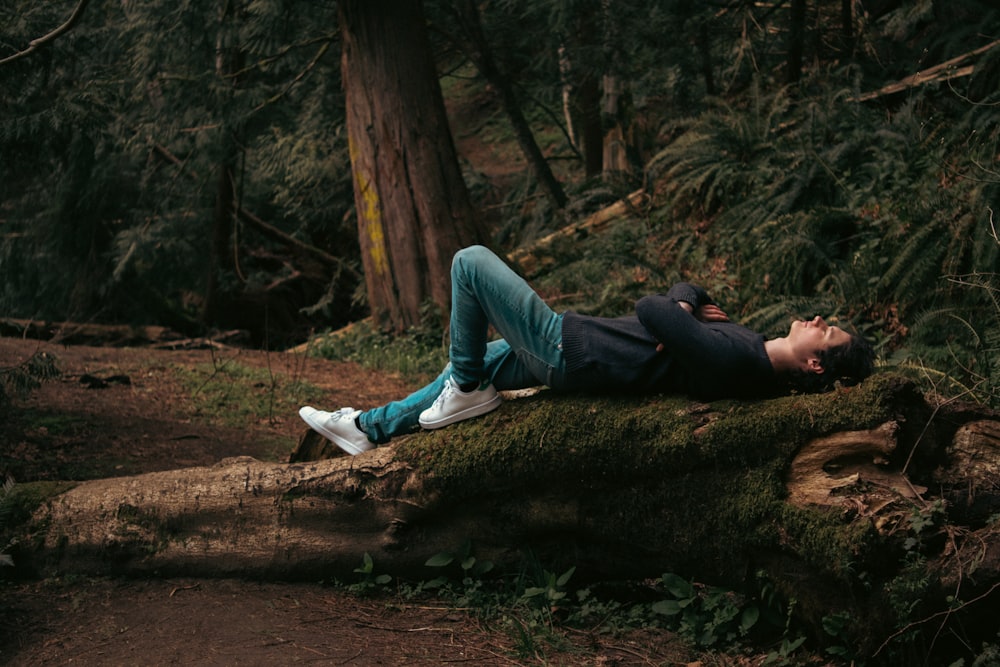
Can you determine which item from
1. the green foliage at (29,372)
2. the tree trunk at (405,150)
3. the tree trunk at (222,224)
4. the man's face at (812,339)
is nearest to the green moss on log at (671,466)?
the man's face at (812,339)

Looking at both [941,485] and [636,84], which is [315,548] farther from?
[636,84]

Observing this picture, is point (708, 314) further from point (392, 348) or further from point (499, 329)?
point (392, 348)

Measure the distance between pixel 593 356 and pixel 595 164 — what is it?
12.4 m

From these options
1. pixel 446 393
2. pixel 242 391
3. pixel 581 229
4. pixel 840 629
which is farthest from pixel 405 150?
pixel 840 629

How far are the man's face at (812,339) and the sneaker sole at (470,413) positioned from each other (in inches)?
58.3

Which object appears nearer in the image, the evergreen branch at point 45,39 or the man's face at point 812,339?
the man's face at point 812,339

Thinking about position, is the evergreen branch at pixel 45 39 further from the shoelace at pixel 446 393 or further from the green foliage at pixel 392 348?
the green foliage at pixel 392 348

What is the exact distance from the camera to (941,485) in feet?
12.5

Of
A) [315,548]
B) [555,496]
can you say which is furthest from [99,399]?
[555,496]

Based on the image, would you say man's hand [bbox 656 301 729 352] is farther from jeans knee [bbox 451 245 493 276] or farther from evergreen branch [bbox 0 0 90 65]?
evergreen branch [bbox 0 0 90 65]

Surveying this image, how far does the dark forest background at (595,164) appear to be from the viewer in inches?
299

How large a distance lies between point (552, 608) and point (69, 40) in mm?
7707

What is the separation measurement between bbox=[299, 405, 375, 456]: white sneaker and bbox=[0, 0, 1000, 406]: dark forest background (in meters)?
2.83

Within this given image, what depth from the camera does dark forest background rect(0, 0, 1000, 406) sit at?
7582 millimetres
